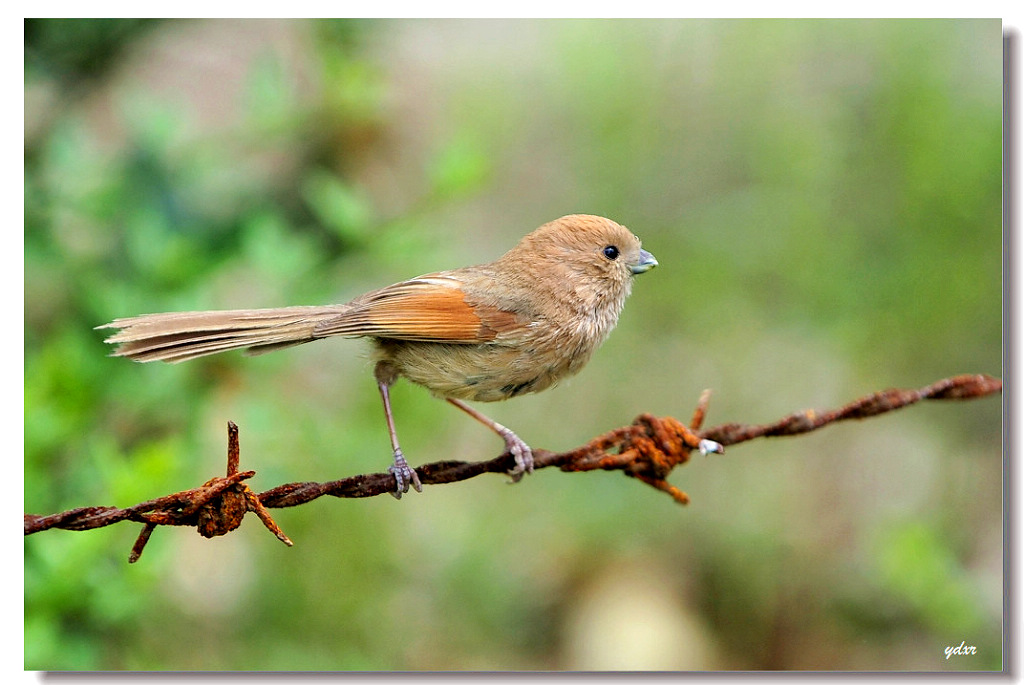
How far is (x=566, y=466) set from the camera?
245cm

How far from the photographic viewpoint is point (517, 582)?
14.9 ft

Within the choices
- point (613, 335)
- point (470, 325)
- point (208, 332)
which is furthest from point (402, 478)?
point (613, 335)

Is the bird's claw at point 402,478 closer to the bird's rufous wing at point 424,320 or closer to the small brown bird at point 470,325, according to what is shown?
the small brown bird at point 470,325

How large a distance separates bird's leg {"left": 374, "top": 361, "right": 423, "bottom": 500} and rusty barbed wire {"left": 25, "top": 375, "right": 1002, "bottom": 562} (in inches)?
2.1

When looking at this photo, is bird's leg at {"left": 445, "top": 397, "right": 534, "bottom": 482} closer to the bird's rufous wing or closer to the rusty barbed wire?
the rusty barbed wire

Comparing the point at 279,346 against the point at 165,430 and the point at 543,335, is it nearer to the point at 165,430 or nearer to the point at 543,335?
the point at 543,335

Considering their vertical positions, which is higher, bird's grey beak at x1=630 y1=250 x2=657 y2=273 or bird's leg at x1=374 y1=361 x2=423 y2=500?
bird's grey beak at x1=630 y1=250 x2=657 y2=273

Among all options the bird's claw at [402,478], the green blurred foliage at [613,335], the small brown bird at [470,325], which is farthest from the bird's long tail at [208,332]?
the green blurred foliage at [613,335]

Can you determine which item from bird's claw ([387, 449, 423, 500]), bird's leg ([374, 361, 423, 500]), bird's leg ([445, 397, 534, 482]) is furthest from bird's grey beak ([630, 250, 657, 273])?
bird's claw ([387, 449, 423, 500])

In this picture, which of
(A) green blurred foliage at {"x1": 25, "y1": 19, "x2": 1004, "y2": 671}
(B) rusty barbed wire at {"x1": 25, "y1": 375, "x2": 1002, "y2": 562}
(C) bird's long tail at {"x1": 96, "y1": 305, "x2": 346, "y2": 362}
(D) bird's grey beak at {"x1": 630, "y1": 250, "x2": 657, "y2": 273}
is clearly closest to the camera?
(B) rusty barbed wire at {"x1": 25, "y1": 375, "x2": 1002, "y2": 562}

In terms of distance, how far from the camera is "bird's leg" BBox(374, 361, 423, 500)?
247 centimetres

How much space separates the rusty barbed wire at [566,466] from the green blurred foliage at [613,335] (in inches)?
49.3

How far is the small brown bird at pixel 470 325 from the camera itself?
253cm

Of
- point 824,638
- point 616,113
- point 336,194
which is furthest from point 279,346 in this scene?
point 824,638
